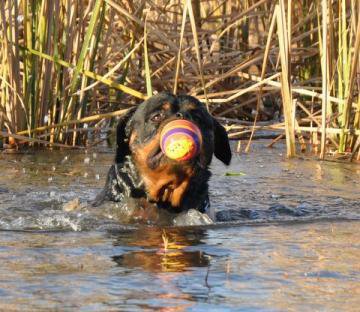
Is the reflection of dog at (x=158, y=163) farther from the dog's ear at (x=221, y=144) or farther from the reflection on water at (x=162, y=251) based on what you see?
the reflection on water at (x=162, y=251)

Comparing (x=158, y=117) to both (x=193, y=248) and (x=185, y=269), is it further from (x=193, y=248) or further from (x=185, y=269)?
(x=185, y=269)

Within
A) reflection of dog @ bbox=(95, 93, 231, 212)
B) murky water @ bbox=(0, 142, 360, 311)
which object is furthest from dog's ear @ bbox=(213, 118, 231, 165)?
murky water @ bbox=(0, 142, 360, 311)

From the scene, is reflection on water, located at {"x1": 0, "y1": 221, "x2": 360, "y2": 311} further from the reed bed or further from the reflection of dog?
the reed bed

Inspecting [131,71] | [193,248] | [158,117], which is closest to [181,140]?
[158,117]

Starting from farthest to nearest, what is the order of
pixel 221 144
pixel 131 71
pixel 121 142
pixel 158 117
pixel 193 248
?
pixel 131 71 < pixel 221 144 < pixel 121 142 < pixel 158 117 < pixel 193 248

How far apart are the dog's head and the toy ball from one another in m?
0.10

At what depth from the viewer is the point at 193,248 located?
5.02 metres

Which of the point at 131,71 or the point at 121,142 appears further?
the point at 131,71

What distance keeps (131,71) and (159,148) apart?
13.6 ft

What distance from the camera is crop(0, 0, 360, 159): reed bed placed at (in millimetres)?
7988

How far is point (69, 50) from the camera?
843 centimetres

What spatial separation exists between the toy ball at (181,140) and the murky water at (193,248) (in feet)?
1.36

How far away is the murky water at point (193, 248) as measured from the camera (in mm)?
3895

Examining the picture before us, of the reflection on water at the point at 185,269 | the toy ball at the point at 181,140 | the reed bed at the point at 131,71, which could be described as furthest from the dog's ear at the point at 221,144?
the reed bed at the point at 131,71
